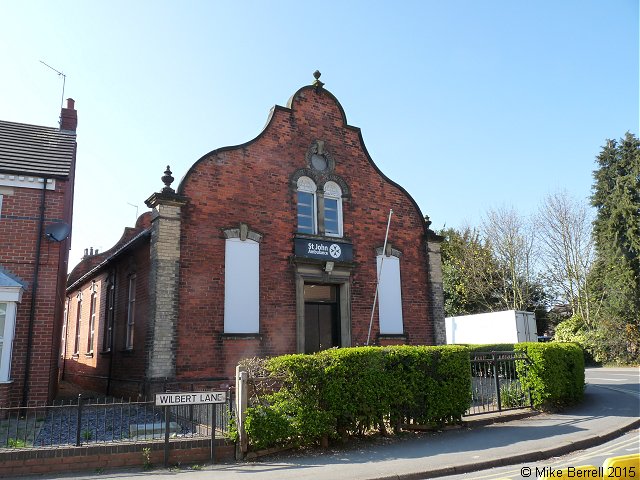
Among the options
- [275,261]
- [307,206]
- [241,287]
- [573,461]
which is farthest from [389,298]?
[573,461]

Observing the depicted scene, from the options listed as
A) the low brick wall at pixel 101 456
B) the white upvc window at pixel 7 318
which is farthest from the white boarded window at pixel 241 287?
the low brick wall at pixel 101 456

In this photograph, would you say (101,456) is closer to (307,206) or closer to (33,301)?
(33,301)

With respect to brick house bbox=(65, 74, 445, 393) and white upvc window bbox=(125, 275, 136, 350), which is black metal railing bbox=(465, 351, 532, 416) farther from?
white upvc window bbox=(125, 275, 136, 350)

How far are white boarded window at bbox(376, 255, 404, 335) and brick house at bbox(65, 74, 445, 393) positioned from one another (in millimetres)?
36

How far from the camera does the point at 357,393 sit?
9.49 metres

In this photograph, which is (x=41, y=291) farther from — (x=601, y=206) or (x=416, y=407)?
(x=601, y=206)

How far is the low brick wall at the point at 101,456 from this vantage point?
24.4 feet

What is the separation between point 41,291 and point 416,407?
914 cm

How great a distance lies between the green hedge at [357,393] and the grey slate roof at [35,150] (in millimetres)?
8010

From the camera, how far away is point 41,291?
39.1 ft

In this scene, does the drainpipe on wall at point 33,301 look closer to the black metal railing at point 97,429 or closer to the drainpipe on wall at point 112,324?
the black metal railing at point 97,429

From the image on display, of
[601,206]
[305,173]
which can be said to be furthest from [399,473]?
[601,206]

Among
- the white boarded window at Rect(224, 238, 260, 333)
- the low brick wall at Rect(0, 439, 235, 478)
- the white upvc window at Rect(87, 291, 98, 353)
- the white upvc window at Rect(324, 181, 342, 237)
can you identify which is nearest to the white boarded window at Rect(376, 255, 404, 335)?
the white upvc window at Rect(324, 181, 342, 237)

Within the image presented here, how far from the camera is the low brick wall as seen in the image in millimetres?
7441
